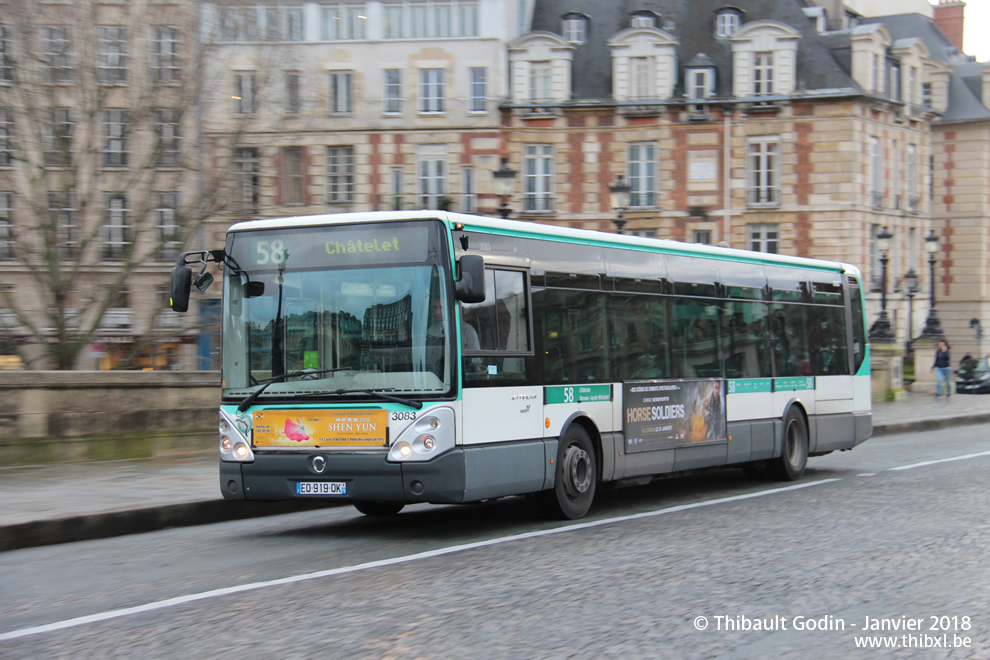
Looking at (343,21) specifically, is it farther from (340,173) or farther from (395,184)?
(395,184)

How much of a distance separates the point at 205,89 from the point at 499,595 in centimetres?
1761

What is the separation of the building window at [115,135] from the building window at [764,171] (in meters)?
29.6

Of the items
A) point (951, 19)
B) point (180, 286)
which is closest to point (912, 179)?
point (951, 19)

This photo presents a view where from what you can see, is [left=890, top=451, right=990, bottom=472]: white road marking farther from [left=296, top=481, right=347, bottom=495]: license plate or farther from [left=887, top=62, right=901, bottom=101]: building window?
[left=887, top=62, right=901, bottom=101]: building window

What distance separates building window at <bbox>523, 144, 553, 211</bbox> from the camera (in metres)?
47.5

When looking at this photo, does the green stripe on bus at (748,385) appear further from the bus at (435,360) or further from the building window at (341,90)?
the building window at (341,90)

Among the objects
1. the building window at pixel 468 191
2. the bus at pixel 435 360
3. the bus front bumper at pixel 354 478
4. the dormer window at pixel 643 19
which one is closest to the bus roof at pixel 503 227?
the bus at pixel 435 360

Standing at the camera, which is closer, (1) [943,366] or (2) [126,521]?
(2) [126,521]

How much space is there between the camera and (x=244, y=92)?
79.7ft

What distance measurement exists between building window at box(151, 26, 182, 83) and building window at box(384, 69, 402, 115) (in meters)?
23.8

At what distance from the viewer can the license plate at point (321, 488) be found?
33.2ft

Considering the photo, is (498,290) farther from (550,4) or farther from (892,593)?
(550,4)

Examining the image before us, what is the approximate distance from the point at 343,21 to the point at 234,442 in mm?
38675

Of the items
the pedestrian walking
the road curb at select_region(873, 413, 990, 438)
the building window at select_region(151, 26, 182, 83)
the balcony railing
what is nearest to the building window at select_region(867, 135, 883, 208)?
the pedestrian walking
